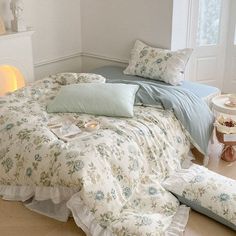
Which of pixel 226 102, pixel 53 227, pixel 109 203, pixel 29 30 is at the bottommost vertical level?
pixel 53 227

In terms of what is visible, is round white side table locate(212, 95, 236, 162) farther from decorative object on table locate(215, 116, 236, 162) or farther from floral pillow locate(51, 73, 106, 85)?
floral pillow locate(51, 73, 106, 85)

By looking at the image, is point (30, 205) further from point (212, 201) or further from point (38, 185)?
point (212, 201)

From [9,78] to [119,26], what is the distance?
4.13 feet

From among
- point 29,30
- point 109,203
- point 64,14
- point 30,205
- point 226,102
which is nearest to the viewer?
point 109,203

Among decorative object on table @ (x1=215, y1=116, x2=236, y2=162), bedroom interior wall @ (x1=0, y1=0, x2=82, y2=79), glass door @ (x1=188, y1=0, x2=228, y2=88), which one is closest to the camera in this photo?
decorative object on table @ (x1=215, y1=116, x2=236, y2=162)

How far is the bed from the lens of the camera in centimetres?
215

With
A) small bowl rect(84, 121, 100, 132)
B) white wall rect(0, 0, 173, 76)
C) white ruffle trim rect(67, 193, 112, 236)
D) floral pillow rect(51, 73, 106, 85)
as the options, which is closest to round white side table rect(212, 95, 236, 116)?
white wall rect(0, 0, 173, 76)

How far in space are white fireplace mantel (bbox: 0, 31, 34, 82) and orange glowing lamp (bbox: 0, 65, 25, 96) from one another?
5cm

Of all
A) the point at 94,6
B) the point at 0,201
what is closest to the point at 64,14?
the point at 94,6

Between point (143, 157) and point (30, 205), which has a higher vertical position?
point (143, 157)

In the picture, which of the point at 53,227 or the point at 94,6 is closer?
the point at 53,227

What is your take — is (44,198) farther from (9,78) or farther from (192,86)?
(192,86)

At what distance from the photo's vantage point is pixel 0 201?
2516mm

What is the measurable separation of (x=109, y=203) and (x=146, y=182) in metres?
0.44
